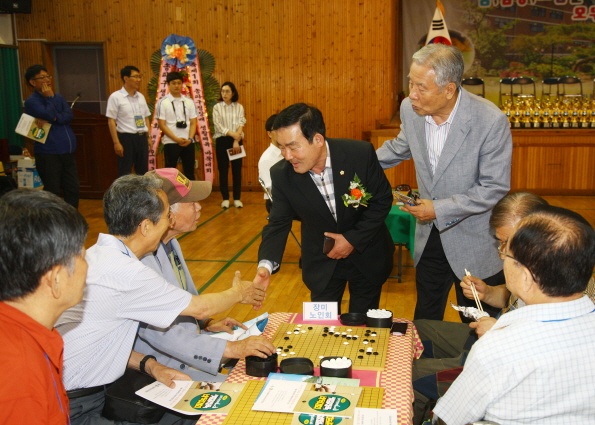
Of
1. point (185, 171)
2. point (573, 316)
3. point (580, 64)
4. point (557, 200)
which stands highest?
point (580, 64)

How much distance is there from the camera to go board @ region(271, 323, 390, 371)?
201 cm

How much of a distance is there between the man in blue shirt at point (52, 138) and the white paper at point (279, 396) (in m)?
5.66

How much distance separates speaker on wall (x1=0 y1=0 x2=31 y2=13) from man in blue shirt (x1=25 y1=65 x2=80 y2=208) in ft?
10.2

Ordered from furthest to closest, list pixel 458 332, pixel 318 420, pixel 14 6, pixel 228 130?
pixel 14 6, pixel 228 130, pixel 458 332, pixel 318 420

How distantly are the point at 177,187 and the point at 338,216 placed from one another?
33.2 inches

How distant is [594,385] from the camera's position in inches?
55.7

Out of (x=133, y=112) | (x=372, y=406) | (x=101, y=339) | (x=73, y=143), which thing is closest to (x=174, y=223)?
(x=101, y=339)

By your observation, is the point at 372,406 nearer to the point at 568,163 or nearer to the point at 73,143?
the point at 73,143

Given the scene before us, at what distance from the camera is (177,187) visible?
2500 millimetres

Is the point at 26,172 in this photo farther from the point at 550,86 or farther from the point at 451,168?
the point at 550,86

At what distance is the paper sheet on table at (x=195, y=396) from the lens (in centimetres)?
172

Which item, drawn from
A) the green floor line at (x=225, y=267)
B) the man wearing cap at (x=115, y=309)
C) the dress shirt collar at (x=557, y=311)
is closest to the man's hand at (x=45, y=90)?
the green floor line at (x=225, y=267)

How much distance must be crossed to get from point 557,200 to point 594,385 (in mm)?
7538

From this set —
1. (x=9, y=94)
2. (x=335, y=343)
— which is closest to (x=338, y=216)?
(x=335, y=343)
